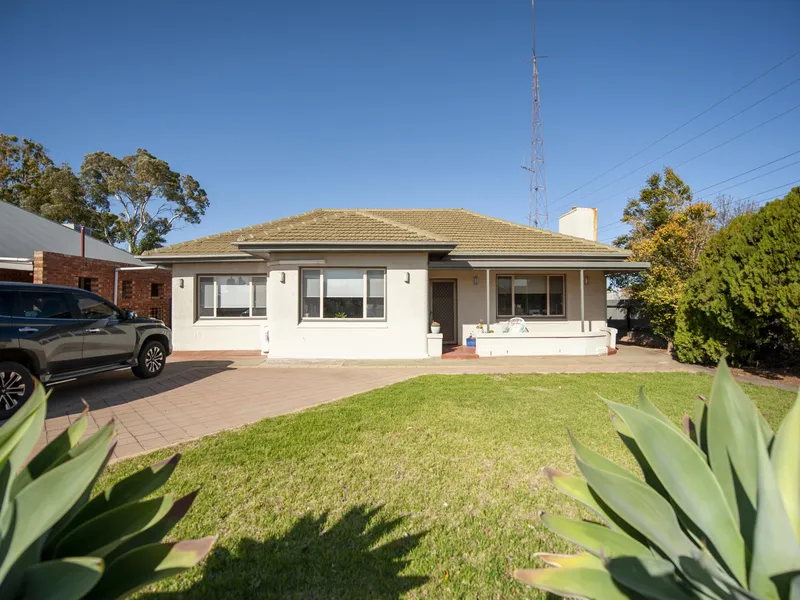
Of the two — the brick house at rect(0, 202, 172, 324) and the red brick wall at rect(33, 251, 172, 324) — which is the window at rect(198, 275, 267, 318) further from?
the red brick wall at rect(33, 251, 172, 324)

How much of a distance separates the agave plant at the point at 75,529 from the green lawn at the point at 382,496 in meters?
1.62

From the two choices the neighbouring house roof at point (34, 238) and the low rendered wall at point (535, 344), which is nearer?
the low rendered wall at point (535, 344)

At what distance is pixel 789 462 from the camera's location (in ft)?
3.77

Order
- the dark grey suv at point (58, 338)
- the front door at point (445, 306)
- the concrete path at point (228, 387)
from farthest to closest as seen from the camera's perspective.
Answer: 1. the front door at point (445, 306)
2. the dark grey suv at point (58, 338)
3. the concrete path at point (228, 387)

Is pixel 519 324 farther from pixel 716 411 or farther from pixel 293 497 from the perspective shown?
pixel 716 411

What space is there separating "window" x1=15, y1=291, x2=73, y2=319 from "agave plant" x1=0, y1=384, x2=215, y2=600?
7.24 metres

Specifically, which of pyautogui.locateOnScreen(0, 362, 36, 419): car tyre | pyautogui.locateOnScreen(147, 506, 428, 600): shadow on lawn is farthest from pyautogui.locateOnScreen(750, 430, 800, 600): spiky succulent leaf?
pyautogui.locateOnScreen(0, 362, 36, 419): car tyre

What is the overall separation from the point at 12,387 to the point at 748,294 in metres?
14.0

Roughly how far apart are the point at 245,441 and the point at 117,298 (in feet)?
48.7

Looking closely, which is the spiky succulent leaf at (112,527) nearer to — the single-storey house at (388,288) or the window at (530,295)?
the single-storey house at (388,288)

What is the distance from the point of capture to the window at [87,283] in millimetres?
14289

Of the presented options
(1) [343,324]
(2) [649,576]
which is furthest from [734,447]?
(1) [343,324]

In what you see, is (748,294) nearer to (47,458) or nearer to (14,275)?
→ (47,458)

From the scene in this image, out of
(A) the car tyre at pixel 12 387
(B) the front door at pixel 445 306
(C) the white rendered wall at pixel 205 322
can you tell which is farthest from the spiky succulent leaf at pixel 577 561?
(C) the white rendered wall at pixel 205 322
